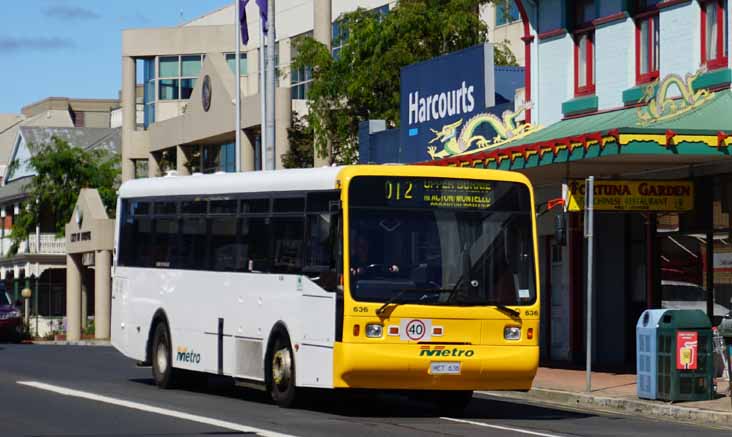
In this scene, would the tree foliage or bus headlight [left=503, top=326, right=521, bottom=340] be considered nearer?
bus headlight [left=503, top=326, right=521, bottom=340]

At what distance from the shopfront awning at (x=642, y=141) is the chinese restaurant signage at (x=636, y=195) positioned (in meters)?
0.37

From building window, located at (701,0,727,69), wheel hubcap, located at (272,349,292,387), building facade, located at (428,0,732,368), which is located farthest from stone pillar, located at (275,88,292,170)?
wheel hubcap, located at (272,349,292,387)

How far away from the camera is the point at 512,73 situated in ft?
107

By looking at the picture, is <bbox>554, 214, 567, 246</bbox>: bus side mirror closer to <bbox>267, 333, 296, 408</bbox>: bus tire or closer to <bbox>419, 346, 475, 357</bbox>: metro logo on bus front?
<bbox>419, 346, 475, 357</bbox>: metro logo on bus front

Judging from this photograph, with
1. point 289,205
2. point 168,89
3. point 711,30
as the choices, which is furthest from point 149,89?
point 289,205

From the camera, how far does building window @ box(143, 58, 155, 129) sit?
63.2 meters

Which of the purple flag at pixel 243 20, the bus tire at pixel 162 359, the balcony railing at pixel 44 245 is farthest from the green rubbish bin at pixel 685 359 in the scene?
the balcony railing at pixel 44 245

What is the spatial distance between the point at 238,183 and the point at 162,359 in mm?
3443

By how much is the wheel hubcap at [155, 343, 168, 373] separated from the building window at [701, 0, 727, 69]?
9.50 m

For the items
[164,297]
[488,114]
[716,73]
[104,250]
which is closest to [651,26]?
[716,73]

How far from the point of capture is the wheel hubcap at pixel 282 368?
18266 millimetres

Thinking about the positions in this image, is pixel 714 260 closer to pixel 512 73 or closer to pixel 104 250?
pixel 512 73

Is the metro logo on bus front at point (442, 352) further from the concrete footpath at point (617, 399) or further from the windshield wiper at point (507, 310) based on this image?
the concrete footpath at point (617, 399)

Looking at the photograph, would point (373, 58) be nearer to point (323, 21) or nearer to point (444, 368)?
point (323, 21)
